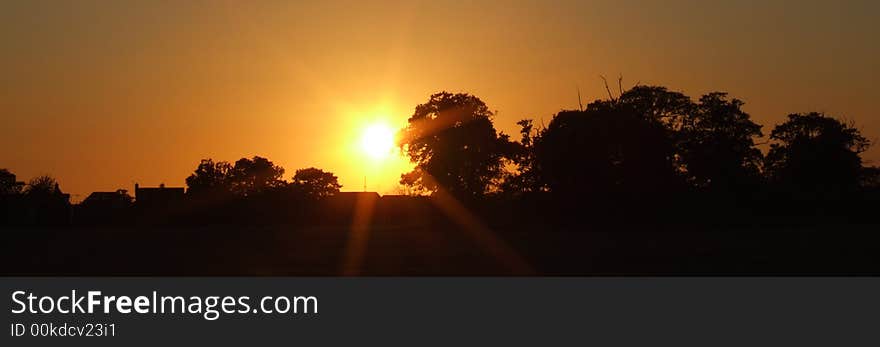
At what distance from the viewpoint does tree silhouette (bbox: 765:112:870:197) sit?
235ft

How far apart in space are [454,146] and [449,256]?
44.5 m

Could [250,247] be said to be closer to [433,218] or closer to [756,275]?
[756,275]

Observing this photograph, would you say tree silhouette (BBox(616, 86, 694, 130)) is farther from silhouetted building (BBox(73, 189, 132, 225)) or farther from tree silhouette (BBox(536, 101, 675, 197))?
silhouetted building (BBox(73, 189, 132, 225))

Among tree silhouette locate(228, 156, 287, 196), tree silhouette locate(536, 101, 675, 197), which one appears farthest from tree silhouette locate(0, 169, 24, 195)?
tree silhouette locate(536, 101, 675, 197)

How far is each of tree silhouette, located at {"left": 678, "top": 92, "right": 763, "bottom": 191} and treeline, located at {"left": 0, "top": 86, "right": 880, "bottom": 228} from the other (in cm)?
9

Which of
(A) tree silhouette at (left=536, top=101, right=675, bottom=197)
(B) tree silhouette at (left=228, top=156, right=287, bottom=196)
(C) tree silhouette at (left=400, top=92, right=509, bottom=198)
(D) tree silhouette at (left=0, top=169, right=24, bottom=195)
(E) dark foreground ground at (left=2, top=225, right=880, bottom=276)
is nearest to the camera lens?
(E) dark foreground ground at (left=2, top=225, right=880, bottom=276)

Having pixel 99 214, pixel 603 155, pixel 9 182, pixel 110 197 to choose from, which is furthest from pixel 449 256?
pixel 9 182

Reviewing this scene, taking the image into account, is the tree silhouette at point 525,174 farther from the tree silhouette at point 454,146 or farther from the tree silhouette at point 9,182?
the tree silhouette at point 9,182

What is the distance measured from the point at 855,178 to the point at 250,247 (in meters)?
53.8

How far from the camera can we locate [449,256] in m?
28.1

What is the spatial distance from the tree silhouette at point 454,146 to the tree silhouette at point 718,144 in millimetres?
13034

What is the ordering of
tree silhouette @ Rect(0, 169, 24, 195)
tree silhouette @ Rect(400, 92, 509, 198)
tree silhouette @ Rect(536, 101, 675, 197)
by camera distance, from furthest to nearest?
tree silhouette @ Rect(0, 169, 24, 195), tree silhouette @ Rect(400, 92, 509, 198), tree silhouette @ Rect(536, 101, 675, 197)

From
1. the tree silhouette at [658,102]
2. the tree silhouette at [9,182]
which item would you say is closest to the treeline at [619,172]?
the tree silhouette at [658,102]
